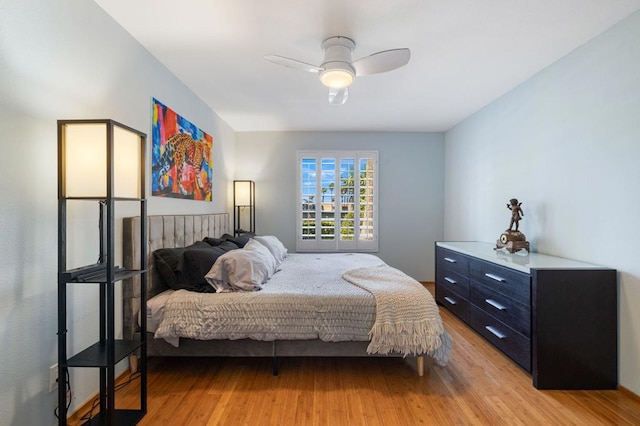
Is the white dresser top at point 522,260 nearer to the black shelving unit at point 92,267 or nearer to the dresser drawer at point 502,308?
the dresser drawer at point 502,308

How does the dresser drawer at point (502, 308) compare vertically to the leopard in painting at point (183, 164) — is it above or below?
below

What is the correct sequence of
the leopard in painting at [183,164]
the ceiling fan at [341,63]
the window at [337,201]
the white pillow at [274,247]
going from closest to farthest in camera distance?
the ceiling fan at [341,63]
the leopard in painting at [183,164]
the white pillow at [274,247]
the window at [337,201]

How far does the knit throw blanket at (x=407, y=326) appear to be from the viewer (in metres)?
2.12

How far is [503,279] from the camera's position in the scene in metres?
2.52

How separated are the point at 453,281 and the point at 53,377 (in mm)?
3443

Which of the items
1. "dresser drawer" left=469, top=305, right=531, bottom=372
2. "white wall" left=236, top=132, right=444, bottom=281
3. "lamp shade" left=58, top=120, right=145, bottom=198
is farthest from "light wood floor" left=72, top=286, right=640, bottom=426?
"white wall" left=236, top=132, right=444, bottom=281

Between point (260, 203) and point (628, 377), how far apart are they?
14.4 ft

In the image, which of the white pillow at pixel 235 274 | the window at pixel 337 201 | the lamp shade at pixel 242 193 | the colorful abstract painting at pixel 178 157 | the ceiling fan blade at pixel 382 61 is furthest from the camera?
the window at pixel 337 201

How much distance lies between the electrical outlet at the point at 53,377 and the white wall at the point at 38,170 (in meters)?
0.02

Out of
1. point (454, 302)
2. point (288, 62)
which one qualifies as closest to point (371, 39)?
point (288, 62)

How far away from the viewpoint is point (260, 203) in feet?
16.6

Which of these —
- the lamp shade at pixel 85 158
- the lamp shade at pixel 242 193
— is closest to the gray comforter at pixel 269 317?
the lamp shade at pixel 85 158

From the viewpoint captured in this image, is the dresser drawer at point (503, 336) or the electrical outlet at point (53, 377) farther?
the dresser drawer at point (503, 336)

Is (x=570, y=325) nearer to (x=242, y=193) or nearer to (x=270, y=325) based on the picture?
(x=270, y=325)
